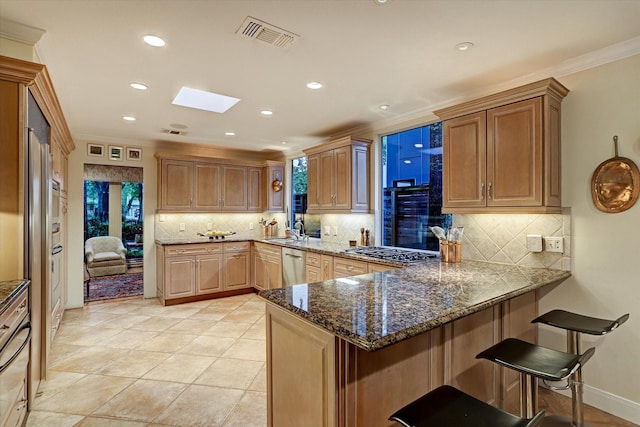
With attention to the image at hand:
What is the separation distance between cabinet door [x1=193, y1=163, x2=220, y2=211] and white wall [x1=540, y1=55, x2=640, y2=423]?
478cm

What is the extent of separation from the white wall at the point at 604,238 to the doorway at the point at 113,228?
20.6 feet

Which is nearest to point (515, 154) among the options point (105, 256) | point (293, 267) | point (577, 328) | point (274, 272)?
point (577, 328)

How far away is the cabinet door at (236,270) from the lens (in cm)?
543

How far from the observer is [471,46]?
2.28 meters

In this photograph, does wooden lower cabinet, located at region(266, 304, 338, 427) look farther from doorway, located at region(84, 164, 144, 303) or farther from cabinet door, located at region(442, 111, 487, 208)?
doorway, located at region(84, 164, 144, 303)

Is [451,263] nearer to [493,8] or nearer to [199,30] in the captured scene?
[493,8]

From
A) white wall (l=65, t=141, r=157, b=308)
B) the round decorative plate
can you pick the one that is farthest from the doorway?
the round decorative plate

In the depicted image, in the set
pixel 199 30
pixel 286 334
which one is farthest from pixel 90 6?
pixel 286 334

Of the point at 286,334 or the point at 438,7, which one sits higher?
the point at 438,7

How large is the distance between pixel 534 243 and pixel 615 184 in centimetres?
65

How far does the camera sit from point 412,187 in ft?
12.9

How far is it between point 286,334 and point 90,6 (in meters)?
2.07

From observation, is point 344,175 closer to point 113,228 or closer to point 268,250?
point 268,250

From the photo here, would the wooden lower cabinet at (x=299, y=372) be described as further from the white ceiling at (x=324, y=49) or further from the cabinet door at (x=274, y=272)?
the cabinet door at (x=274, y=272)
